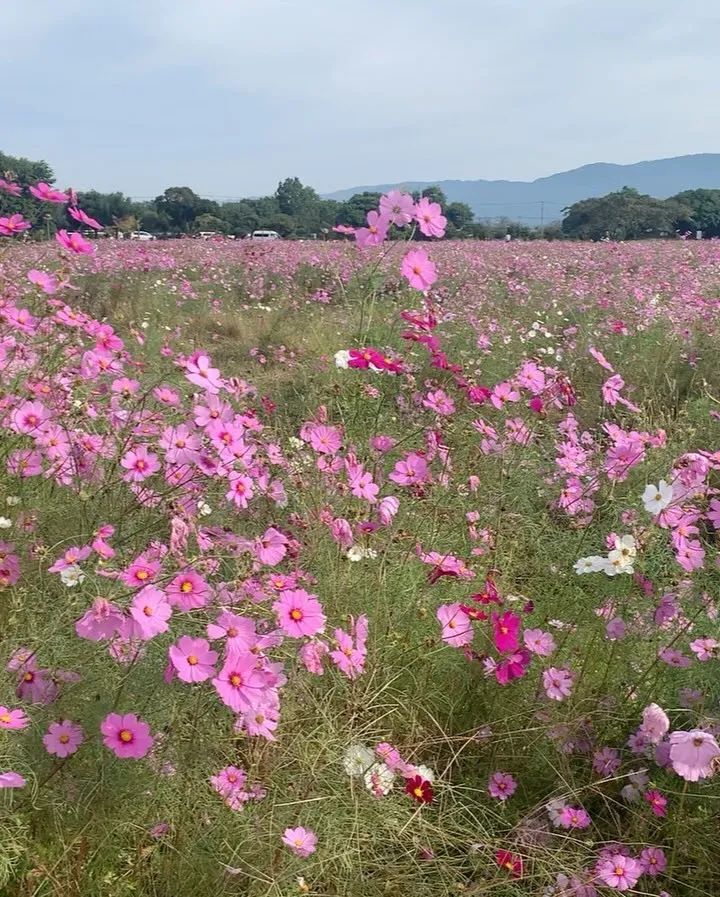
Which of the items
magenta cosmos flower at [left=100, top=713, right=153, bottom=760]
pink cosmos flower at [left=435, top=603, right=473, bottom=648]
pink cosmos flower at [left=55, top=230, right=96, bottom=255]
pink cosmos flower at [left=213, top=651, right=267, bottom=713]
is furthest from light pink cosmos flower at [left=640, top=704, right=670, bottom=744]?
pink cosmos flower at [left=55, top=230, right=96, bottom=255]

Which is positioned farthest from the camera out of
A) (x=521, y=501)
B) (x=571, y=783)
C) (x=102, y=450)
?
(x=521, y=501)

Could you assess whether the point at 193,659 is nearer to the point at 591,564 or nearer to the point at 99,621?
the point at 99,621

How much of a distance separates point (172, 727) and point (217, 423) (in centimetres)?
52

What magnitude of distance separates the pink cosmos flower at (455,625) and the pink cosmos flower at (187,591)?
609 millimetres

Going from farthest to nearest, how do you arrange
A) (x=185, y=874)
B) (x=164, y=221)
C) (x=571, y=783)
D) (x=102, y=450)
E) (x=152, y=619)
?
(x=164, y=221), (x=102, y=450), (x=571, y=783), (x=185, y=874), (x=152, y=619)

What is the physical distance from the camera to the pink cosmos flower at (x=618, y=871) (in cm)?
120

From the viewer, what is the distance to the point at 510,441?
2.05 m

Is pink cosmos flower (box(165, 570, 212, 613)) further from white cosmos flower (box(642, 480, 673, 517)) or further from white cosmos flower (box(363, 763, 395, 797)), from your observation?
white cosmos flower (box(642, 480, 673, 517))

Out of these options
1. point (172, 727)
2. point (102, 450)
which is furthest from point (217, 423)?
point (172, 727)

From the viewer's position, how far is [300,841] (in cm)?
111

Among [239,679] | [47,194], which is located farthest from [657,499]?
[47,194]

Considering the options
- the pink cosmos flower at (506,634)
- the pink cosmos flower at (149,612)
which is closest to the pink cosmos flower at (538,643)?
the pink cosmos flower at (506,634)

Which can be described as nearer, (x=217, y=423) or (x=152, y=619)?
(x=152, y=619)

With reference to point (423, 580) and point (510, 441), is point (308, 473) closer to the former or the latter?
point (423, 580)
